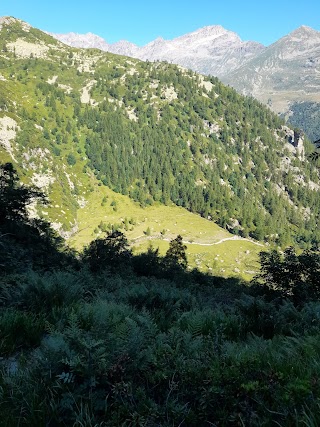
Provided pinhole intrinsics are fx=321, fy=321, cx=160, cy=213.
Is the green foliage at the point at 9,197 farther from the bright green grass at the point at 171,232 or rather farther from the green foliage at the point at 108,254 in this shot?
the bright green grass at the point at 171,232

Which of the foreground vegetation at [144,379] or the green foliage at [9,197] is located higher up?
the foreground vegetation at [144,379]

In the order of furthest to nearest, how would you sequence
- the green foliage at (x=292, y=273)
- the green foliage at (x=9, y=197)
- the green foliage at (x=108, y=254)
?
the green foliage at (x=108, y=254)
the green foliage at (x=9, y=197)
the green foliage at (x=292, y=273)

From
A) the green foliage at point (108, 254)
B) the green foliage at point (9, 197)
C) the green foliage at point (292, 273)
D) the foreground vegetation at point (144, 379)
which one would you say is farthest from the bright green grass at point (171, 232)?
the foreground vegetation at point (144, 379)

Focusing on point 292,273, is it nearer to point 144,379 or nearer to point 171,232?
point 144,379

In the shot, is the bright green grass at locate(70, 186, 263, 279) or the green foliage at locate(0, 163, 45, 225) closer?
the green foliage at locate(0, 163, 45, 225)

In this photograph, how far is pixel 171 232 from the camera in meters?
157

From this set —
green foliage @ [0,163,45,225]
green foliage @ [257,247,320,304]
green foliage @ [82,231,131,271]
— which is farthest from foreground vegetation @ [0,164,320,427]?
green foliage @ [82,231,131,271]

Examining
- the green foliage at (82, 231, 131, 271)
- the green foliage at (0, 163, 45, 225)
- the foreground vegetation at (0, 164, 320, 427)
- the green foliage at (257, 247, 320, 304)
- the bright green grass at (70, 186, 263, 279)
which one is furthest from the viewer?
the bright green grass at (70, 186, 263, 279)

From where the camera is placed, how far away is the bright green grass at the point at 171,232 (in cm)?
13638

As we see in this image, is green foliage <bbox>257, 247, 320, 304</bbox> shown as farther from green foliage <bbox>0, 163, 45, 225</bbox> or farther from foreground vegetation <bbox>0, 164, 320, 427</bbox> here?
green foliage <bbox>0, 163, 45, 225</bbox>

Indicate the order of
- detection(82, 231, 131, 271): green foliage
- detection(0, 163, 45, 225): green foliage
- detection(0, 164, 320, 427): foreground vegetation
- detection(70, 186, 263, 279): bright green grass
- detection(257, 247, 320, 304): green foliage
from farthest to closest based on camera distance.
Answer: detection(70, 186, 263, 279): bright green grass, detection(82, 231, 131, 271): green foliage, detection(0, 163, 45, 225): green foliage, detection(257, 247, 320, 304): green foliage, detection(0, 164, 320, 427): foreground vegetation

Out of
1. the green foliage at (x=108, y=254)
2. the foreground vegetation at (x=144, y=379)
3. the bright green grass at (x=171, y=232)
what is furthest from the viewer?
the bright green grass at (x=171, y=232)

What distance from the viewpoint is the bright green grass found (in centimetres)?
13638

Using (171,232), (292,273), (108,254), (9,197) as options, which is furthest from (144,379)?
(171,232)
